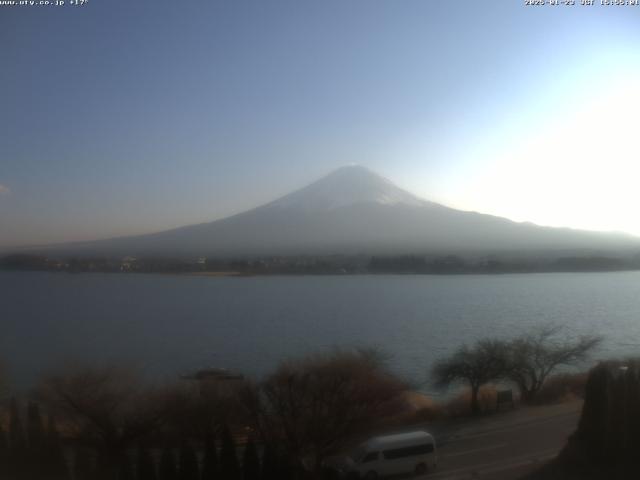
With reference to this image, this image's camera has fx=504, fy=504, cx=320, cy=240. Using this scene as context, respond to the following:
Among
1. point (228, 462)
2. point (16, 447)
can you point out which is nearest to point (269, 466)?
point (228, 462)

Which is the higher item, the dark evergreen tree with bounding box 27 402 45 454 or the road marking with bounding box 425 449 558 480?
the dark evergreen tree with bounding box 27 402 45 454

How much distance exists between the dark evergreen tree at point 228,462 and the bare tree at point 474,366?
2501 millimetres

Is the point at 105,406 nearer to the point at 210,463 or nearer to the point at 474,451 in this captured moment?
the point at 210,463

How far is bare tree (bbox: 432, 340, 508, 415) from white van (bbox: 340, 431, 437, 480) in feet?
4.41

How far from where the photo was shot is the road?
4.11 metres

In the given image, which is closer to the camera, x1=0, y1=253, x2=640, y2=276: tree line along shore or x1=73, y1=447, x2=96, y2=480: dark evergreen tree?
x1=73, y1=447, x2=96, y2=480: dark evergreen tree

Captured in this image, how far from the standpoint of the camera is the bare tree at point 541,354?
5895 millimetres

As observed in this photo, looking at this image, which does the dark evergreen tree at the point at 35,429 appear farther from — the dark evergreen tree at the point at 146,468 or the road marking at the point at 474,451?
the road marking at the point at 474,451

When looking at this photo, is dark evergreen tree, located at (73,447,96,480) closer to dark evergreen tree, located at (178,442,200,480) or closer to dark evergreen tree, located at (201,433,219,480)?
dark evergreen tree, located at (178,442,200,480)

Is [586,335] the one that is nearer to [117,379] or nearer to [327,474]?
[327,474]

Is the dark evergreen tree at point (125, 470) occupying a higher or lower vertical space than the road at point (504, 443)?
higher

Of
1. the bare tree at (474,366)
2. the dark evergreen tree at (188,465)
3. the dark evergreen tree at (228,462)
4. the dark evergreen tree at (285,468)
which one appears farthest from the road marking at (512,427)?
the dark evergreen tree at (188,465)

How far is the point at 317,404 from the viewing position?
15.0ft

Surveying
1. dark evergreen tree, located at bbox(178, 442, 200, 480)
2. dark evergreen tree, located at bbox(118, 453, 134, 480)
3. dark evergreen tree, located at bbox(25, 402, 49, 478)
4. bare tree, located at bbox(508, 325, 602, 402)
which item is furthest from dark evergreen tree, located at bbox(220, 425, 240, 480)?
bare tree, located at bbox(508, 325, 602, 402)
